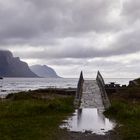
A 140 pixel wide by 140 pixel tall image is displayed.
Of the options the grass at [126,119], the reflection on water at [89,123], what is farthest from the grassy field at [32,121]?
the grass at [126,119]

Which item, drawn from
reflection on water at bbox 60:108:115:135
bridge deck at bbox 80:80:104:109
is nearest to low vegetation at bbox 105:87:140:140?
reflection on water at bbox 60:108:115:135

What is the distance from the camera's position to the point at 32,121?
27.7m

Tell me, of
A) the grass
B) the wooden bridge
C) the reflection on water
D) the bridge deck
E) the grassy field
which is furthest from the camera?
the bridge deck

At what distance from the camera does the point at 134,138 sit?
70.4 feet

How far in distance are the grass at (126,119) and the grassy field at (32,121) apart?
3.49 meters

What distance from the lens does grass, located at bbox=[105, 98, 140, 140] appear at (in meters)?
22.7

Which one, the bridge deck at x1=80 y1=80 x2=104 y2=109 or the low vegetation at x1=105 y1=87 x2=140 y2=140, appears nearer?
the low vegetation at x1=105 y1=87 x2=140 y2=140

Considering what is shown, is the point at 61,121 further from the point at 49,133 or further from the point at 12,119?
the point at 49,133

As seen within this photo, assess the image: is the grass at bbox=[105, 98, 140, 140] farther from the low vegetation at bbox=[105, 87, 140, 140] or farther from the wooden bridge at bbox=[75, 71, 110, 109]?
the wooden bridge at bbox=[75, 71, 110, 109]

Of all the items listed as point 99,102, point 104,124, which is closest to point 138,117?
point 104,124

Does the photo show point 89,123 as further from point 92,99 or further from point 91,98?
point 91,98

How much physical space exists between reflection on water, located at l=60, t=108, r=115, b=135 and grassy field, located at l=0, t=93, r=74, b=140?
0.80 m

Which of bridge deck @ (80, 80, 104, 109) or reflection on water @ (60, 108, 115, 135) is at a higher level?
bridge deck @ (80, 80, 104, 109)

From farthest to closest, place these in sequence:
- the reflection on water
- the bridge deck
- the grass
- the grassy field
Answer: the bridge deck, the reflection on water, the grass, the grassy field
